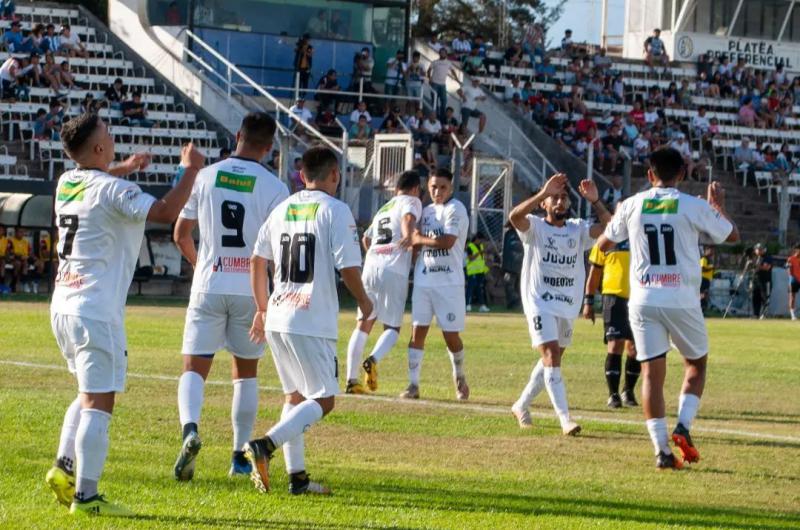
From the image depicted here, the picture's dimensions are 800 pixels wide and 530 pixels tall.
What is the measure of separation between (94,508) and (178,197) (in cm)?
171

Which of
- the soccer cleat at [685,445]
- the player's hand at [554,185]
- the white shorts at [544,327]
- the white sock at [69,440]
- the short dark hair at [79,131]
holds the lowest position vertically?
the soccer cleat at [685,445]

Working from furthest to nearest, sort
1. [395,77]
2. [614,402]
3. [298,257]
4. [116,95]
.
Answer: [395,77]
[116,95]
[614,402]
[298,257]

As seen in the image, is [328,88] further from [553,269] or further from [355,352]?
[553,269]

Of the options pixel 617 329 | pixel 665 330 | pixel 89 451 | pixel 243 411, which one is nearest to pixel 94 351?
pixel 89 451

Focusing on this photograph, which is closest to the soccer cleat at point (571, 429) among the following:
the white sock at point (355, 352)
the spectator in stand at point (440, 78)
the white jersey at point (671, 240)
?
the white jersey at point (671, 240)

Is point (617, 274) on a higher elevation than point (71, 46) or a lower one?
lower

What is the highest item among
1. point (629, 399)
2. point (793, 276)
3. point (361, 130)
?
point (361, 130)

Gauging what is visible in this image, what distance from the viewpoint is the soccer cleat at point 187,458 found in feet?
30.9

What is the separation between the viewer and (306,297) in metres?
9.25

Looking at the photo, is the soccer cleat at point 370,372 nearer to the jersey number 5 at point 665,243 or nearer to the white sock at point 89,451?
the jersey number 5 at point 665,243

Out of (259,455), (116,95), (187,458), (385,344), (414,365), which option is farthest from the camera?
(116,95)

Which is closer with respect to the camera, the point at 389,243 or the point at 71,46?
the point at 389,243

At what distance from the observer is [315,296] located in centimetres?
924

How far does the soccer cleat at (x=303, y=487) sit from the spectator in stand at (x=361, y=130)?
29802 millimetres
